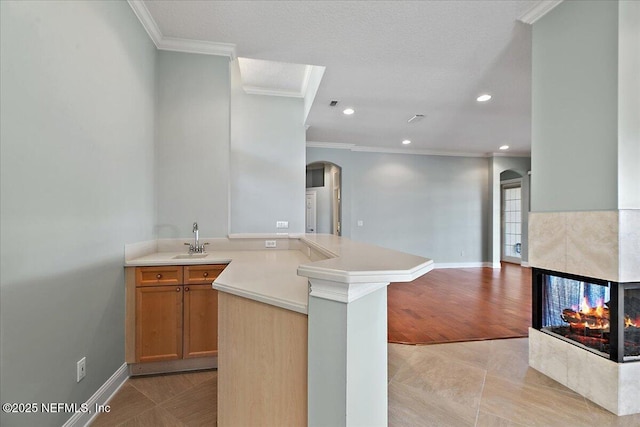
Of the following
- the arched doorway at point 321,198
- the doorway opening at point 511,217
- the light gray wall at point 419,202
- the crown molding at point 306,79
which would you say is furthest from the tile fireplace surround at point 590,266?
the doorway opening at point 511,217

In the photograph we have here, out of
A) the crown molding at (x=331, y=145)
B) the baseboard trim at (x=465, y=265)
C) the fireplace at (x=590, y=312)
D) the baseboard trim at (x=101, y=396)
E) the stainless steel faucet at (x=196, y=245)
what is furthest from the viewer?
the baseboard trim at (x=465, y=265)

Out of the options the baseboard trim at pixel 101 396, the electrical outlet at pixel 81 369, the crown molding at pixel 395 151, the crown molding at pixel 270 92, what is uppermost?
the crown molding at pixel 270 92

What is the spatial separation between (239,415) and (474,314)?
3289 millimetres

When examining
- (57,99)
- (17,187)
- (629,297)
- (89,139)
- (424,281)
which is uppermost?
(57,99)

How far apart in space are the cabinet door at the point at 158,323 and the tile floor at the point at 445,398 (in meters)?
0.20

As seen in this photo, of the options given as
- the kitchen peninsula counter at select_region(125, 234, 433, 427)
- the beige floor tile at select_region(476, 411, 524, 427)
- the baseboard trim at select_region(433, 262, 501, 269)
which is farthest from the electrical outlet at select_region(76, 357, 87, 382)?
the baseboard trim at select_region(433, 262, 501, 269)

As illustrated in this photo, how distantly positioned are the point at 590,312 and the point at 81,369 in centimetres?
329

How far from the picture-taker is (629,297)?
1806 millimetres

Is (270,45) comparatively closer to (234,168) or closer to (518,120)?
(234,168)

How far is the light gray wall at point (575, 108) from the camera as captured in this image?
5.82 feet

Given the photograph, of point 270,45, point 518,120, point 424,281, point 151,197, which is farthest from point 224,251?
point 518,120

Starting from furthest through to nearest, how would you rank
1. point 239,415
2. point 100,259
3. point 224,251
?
point 224,251
point 100,259
point 239,415

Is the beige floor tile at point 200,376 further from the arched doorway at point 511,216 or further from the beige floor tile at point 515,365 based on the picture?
the arched doorway at point 511,216

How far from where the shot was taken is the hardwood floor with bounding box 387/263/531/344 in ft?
9.88
